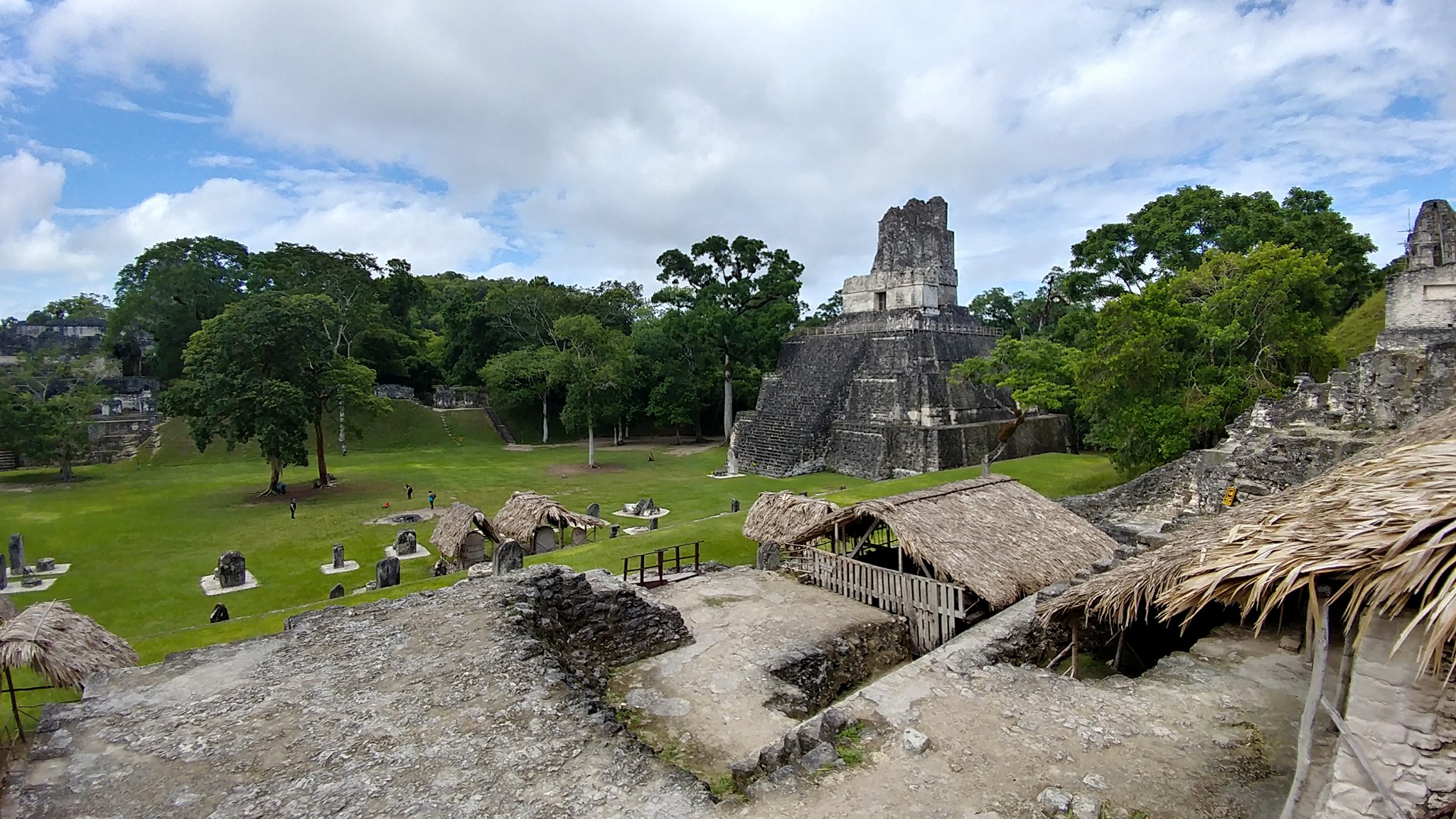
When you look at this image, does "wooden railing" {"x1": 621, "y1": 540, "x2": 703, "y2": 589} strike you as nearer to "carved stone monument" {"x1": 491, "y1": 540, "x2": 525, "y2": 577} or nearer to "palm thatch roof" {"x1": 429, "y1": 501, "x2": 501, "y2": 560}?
"carved stone monument" {"x1": 491, "y1": 540, "x2": 525, "y2": 577}

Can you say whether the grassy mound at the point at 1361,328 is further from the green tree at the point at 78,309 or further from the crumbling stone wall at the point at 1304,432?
the green tree at the point at 78,309

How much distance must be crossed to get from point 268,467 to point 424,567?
657 inches

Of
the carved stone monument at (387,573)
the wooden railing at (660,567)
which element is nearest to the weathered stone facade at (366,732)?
the wooden railing at (660,567)

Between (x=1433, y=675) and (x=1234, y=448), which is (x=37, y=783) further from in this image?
(x=1234, y=448)

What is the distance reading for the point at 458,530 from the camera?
1384 cm

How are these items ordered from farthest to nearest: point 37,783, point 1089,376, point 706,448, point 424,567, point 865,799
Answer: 1. point 706,448
2. point 1089,376
3. point 424,567
4. point 37,783
5. point 865,799

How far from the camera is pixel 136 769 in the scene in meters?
5.25

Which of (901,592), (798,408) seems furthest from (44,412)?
(901,592)

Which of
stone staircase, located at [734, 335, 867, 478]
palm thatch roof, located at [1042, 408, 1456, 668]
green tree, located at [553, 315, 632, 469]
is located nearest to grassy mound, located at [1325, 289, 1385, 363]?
stone staircase, located at [734, 335, 867, 478]

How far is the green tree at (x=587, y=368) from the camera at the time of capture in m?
28.6

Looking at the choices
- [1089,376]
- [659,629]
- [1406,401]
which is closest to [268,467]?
[659,629]

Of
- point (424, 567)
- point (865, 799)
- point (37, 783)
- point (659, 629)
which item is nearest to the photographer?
point (865, 799)

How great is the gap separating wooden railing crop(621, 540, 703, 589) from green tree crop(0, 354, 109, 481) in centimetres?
2368

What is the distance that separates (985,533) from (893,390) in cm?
1596
